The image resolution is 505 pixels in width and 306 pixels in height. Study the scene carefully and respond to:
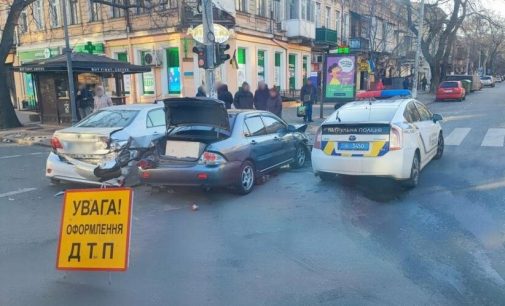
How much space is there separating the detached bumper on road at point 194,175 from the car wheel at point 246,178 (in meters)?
0.20

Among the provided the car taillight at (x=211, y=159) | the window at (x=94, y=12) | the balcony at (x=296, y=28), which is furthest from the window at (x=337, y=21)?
the car taillight at (x=211, y=159)

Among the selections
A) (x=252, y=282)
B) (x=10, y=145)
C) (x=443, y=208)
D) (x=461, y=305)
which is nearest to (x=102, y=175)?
(x=252, y=282)

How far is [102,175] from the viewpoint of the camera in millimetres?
5020

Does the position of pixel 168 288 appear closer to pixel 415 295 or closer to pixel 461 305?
pixel 415 295

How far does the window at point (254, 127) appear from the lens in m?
7.61

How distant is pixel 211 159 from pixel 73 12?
82.3 feet

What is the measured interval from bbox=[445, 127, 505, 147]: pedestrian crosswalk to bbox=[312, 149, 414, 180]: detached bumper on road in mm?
5511

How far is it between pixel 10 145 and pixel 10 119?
15.8ft

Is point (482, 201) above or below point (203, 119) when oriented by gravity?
below

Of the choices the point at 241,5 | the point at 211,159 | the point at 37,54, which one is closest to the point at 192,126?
the point at 211,159

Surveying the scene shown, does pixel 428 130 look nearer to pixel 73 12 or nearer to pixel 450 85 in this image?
pixel 450 85

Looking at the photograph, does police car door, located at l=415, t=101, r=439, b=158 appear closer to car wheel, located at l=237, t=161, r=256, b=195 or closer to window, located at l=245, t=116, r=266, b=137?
window, located at l=245, t=116, r=266, b=137

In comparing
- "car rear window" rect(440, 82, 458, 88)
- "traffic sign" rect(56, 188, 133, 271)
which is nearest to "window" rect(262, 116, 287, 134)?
"traffic sign" rect(56, 188, 133, 271)

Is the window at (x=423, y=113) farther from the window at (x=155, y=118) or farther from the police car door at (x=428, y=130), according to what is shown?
the window at (x=155, y=118)
